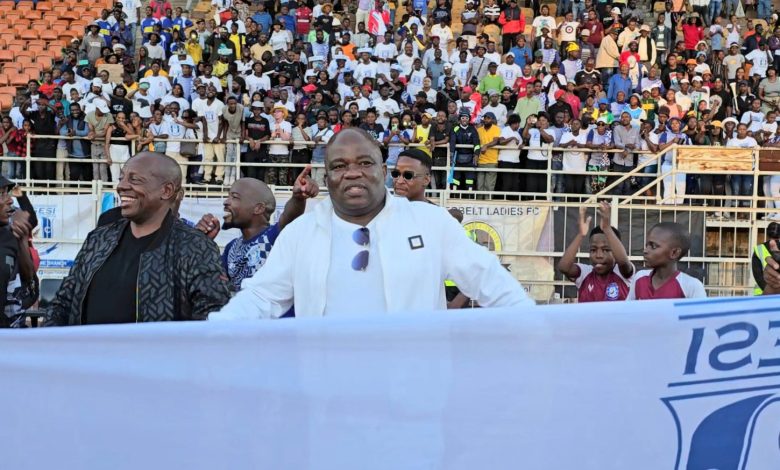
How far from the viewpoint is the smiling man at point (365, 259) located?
419 cm

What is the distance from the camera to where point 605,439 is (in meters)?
3.82

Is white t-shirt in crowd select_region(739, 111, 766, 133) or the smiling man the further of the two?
white t-shirt in crowd select_region(739, 111, 766, 133)

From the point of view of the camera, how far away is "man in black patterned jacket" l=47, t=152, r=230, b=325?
4.62 meters

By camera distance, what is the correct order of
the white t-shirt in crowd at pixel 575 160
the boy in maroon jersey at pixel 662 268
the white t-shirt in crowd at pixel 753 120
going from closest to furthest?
1. the boy in maroon jersey at pixel 662 268
2. the white t-shirt in crowd at pixel 575 160
3. the white t-shirt in crowd at pixel 753 120

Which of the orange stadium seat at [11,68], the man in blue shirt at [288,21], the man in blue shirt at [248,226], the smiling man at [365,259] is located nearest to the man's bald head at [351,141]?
the smiling man at [365,259]

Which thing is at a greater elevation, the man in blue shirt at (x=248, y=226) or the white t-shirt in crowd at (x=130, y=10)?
the white t-shirt in crowd at (x=130, y=10)

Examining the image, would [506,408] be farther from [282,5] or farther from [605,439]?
[282,5]

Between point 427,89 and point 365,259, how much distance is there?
16.6 metres

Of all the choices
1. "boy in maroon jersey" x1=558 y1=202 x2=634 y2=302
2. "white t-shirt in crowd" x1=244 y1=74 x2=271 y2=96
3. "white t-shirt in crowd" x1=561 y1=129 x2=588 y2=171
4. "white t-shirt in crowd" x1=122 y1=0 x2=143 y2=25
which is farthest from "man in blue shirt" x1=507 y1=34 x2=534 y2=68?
"boy in maroon jersey" x1=558 y1=202 x2=634 y2=302

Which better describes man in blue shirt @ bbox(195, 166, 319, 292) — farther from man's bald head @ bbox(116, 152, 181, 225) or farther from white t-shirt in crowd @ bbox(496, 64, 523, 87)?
white t-shirt in crowd @ bbox(496, 64, 523, 87)

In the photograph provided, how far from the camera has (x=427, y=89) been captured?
20.7 m

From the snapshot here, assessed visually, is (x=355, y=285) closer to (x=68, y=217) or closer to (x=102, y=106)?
(x=68, y=217)

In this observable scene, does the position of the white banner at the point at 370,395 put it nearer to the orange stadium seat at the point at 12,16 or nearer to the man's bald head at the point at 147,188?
the man's bald head at the point at 147,188

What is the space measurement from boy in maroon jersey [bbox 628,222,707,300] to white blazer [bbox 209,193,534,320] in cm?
287
